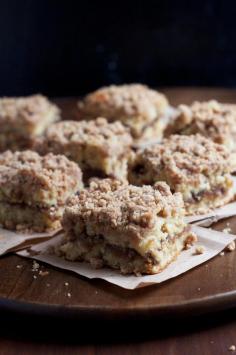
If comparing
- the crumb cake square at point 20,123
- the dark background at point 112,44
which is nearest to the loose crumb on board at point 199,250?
the crumb cake square at point 20,123

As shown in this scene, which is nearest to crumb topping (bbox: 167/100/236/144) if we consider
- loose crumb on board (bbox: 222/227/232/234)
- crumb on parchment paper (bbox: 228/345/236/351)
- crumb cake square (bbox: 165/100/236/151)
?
crumb cake square (bbox: 165/100/236/151)

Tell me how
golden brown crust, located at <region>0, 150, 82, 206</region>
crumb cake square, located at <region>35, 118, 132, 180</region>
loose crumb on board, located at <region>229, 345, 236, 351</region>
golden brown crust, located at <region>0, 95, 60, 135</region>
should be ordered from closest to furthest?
loose crumb on board, located at <region>229, 345, 236, 351</region> < golden brown crust, located at <region>0, 150, 82, 206</region> < crumb cake square, located at <region>35, 118, 132, 180</region> < golden brown crust, located at <region>0, 95, 60, 135</region>

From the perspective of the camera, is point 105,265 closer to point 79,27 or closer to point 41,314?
point 41,314

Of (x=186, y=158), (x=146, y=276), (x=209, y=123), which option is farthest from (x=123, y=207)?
(x=209, y=123)

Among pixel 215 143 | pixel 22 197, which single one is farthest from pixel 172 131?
pixel 22 197

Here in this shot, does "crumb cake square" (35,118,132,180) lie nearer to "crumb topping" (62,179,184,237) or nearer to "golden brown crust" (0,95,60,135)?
"golden brown crust" (0,95,60,135)

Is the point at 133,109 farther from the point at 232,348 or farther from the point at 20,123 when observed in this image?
the point at 232,348

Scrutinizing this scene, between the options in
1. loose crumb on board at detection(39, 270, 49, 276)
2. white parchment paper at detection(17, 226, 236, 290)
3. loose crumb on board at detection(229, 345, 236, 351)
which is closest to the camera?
loose crumb on board at detection(229, 345, 236, 351)
